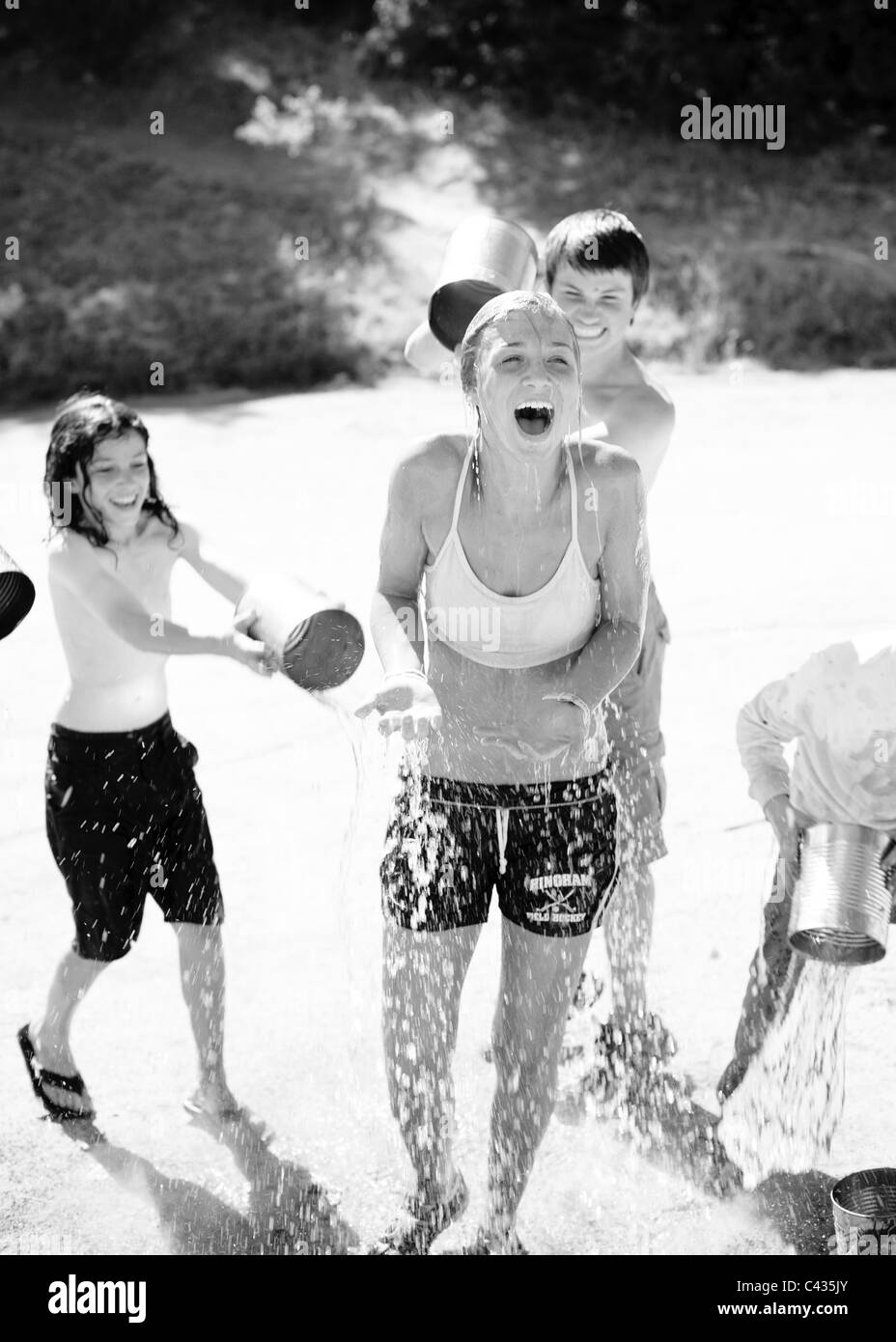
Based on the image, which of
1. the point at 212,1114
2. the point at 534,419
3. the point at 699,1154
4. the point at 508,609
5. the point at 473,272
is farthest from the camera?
the point at 473,272

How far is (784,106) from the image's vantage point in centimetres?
1582

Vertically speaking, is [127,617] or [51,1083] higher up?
[127,617]

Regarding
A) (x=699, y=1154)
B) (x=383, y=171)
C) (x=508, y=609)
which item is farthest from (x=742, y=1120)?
(x=383, y=171)

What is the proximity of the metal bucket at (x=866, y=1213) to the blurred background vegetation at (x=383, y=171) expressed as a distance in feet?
31.9

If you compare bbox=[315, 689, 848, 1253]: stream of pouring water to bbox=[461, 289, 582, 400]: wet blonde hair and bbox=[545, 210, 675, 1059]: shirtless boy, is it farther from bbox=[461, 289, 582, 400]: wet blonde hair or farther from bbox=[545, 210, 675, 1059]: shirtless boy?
bbox=[461, 289, 582, 400]: wet blonde hair

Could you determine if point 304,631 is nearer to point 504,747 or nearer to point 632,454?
point 504,747

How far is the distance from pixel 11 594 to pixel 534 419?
1144mm

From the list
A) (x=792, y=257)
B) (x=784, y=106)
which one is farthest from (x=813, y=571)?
(x=784, y=106)

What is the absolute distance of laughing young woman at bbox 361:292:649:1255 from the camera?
263 centimetres

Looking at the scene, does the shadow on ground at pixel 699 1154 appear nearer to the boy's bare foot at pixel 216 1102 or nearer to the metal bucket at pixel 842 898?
the metal bucket at pixel 842 898

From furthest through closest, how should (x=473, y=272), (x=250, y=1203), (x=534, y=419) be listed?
(x=473, y=272), (x=250, y=1203), (x=534, y=419)

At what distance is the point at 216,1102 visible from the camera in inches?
128

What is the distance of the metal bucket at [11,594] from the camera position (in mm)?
3031

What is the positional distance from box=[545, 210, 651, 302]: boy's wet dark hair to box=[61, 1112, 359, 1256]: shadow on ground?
1.96 meters
